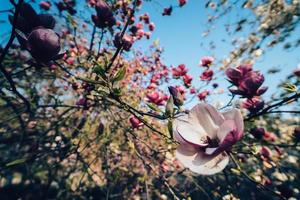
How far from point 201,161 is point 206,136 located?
0.12 metres

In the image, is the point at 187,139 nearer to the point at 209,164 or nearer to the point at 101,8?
the point at 209,164

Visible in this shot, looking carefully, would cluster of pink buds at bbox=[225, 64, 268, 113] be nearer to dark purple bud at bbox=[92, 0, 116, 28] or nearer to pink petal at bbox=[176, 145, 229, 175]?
pink petal at bbox=[176, 145, 229, 175]

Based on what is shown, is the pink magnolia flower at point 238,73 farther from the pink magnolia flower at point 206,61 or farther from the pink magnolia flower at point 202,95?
the pink magnolia flower at point 202,95

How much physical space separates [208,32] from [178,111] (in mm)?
4103

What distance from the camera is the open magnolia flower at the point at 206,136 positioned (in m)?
0.80

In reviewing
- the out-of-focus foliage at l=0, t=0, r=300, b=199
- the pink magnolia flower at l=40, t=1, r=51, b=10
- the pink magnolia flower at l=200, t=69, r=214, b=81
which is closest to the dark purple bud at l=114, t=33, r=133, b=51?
the out-of-focus foliage at l=0, t=0, r=300, b=199

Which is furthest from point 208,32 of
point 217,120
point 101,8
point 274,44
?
point 217,120

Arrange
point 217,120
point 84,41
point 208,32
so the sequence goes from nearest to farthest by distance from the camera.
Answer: point 217,120 < point 84,41 < point 208,32

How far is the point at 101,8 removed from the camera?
145 centimetres

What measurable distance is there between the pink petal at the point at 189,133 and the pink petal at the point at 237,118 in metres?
0.12

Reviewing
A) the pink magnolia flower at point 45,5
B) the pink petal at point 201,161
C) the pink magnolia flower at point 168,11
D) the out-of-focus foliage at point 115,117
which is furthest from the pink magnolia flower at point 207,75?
the pink magnolia flower at point 45,5

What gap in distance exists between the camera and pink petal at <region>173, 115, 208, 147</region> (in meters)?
0.88

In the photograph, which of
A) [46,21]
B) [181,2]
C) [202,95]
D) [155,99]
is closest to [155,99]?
[155,99]

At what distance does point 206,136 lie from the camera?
0.93m
